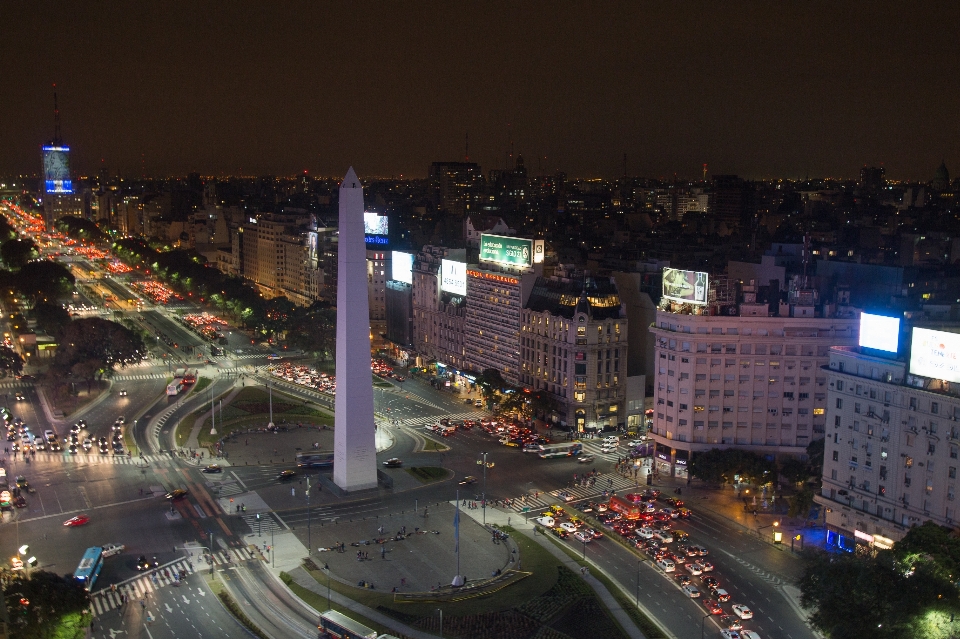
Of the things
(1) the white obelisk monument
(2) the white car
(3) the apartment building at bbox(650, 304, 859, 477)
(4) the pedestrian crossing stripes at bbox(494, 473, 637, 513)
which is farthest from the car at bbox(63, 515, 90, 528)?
(3) the apartment building at bbox(650, 304, 859, 477)

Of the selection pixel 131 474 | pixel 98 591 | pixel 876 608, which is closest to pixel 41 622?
pixel 98 591

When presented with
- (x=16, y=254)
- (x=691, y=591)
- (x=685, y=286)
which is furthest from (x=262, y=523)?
(x=16, y=254)

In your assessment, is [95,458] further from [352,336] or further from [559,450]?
[559,450]

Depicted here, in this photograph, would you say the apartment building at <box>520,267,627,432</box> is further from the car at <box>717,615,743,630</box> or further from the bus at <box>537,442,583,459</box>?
the car at <box>717,615,743,630</box>

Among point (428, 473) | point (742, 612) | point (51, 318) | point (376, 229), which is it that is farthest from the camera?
point (376, 229)

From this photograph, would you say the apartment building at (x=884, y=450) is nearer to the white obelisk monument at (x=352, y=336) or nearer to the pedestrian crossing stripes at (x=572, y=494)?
the pedestrian crossing stripes at (x=572, y=494)

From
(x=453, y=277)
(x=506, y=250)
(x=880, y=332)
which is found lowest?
(x=453, y=277)
